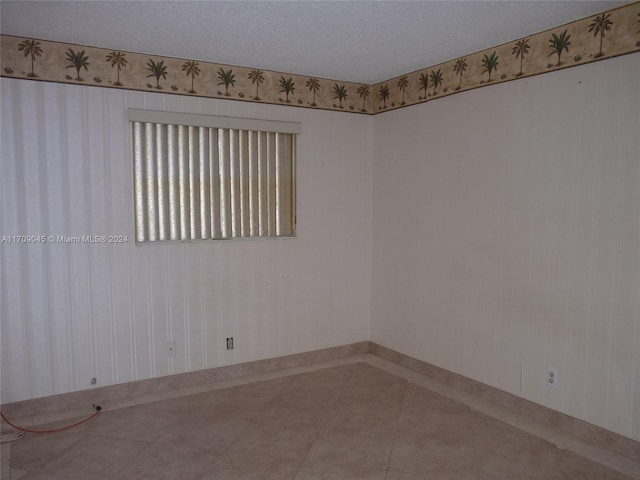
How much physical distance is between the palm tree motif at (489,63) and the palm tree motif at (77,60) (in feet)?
10.0

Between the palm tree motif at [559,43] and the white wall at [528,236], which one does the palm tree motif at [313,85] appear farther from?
the palm tree motif at [559,43]

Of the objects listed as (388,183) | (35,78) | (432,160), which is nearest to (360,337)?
(388,183)

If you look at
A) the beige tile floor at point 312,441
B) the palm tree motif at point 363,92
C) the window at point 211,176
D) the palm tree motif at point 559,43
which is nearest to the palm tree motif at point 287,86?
the window at point 211,176

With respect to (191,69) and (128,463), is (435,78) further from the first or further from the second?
(128,463)

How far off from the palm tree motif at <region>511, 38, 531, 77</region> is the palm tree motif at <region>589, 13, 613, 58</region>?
0.46m

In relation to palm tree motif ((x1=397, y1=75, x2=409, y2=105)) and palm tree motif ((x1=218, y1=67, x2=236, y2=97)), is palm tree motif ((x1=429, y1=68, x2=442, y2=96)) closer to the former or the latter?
palm tree motif ((x1=397, y1=75, x2=409, y2=105))

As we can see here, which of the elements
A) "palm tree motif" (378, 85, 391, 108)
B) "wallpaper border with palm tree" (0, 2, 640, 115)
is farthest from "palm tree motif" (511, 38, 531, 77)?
"palm tree motif" (378, 85, 391, 108)

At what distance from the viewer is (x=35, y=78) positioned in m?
3.60

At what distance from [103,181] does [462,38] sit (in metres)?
2.91

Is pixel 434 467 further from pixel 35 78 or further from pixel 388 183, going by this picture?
pixel 35 78

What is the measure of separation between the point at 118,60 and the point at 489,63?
289 centimetres

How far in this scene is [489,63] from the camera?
12.6 ft

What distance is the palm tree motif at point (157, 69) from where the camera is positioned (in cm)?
401

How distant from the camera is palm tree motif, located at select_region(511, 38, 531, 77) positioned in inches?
140
